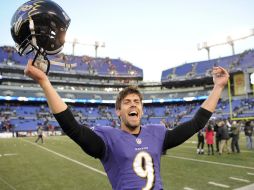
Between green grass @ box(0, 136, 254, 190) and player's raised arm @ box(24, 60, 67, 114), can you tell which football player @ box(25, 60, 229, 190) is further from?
green grass @ box(0, 136, 254, 190)

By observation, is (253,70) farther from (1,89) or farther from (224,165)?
(1,89)

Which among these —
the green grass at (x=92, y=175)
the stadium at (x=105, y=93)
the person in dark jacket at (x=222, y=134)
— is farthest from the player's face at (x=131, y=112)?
the stadium at (x=105, y=93)

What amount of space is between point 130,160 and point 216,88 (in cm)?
128

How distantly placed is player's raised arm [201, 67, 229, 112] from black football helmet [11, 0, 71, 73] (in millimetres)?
1648

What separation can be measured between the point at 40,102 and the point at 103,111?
13.4 meters

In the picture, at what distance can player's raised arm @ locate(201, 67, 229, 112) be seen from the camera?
113 inches

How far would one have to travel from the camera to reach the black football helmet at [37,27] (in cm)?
219

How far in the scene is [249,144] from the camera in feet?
52.0

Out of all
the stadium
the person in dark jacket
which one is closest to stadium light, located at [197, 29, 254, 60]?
the stadium

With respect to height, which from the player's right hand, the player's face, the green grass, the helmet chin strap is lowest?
the green grass

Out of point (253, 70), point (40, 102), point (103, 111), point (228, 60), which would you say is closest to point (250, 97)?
point (253, 70)

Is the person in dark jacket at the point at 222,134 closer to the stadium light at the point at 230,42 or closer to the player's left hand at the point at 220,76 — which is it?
the player's left hand at the point at 220,76

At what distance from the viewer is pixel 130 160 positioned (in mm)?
2359

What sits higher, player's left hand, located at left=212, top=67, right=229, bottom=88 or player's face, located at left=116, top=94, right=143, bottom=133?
player's left hand, located at left=212, top=67, right=229, bottom=88
